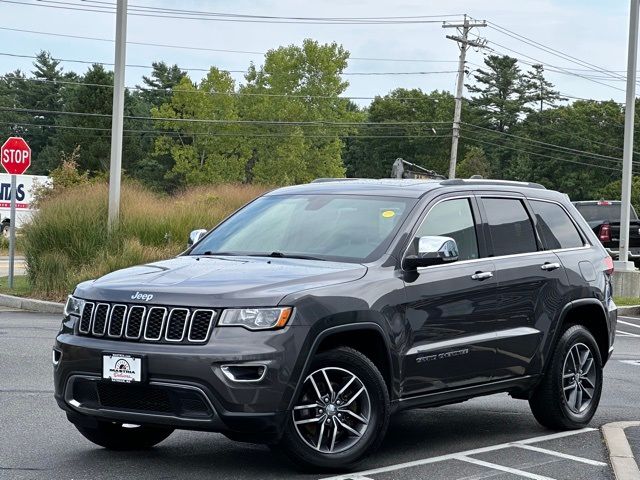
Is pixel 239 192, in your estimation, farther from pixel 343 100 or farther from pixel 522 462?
pixel 343 100

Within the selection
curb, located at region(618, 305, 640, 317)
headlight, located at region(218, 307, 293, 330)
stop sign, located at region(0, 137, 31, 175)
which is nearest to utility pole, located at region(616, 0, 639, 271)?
curb, located at region(618, 305, 640, 317)

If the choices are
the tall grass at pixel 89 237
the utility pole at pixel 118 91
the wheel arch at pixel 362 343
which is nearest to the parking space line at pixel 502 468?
the wheel arch at pixel 362 343

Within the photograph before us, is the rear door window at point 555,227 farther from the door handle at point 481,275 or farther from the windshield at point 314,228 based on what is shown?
the windshield at point 314,228

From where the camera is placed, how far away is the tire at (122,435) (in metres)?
7.62

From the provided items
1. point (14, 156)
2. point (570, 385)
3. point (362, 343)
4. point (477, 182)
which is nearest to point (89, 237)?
point (14, 156)

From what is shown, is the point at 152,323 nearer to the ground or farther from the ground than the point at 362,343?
farther from the ground

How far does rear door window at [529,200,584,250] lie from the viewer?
9.11 m

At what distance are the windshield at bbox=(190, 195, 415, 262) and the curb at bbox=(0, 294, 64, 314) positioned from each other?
11406 mm

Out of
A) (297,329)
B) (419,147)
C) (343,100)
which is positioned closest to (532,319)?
(297,329)

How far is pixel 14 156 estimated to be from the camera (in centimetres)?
2284

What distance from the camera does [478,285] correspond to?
805 cm

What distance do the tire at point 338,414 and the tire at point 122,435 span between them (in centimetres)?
111

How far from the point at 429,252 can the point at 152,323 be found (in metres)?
1.79

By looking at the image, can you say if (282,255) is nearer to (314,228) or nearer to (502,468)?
(314,228)
